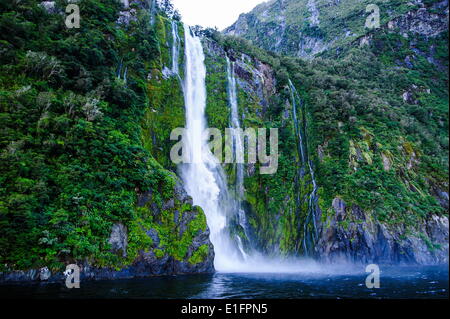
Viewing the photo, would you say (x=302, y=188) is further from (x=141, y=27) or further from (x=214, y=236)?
(x=141, y=27)

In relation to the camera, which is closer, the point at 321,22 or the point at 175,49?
the point at 175,49

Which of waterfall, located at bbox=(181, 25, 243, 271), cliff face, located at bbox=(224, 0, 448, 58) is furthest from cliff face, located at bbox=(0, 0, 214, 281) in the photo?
cliff face, located at bbox=(224, 0, 448, 58)

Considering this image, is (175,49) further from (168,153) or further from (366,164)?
(366,164)

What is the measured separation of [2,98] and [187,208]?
35.0 ft

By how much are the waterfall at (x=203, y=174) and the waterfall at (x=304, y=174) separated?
20.7 feet

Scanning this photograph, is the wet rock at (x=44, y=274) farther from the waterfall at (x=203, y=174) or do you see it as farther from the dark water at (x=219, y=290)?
the waterfall at (x=203, y=174)

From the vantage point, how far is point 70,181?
13.7 m

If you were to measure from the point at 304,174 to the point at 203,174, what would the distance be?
1032 centimetres

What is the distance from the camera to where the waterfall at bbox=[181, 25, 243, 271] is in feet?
69.8

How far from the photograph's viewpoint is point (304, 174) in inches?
1084

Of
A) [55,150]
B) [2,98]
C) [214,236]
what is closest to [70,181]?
[55,150]

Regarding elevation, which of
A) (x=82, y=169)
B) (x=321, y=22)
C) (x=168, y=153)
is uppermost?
(x=321, y=22)

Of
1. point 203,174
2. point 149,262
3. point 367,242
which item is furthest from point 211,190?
point 367,242

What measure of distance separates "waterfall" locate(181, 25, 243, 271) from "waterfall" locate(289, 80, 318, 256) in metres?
6.31
